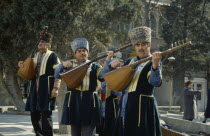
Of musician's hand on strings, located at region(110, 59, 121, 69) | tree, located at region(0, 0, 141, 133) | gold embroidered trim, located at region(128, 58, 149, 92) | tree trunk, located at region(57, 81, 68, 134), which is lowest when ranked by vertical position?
tree trunk, located at region(57, 81, 68, 134)

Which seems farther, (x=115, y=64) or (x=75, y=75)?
(x=75, y=75)

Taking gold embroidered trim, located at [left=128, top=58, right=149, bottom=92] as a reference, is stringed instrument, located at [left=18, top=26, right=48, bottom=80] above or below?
above

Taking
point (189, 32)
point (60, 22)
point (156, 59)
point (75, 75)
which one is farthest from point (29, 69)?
point (189, 32)

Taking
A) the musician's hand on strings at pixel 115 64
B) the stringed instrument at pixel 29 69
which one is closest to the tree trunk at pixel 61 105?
the stringed instrument at pixel 29 69

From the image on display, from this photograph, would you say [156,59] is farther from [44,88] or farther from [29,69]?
[29,69]

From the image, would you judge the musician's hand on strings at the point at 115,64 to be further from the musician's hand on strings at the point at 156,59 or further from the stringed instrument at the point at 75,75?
the musician's hand on strings at the point at 156,59

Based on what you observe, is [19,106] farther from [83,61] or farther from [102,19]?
[83,61]

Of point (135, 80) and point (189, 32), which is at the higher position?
point (189, 32)

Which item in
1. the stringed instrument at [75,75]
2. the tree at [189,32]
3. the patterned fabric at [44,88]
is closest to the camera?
the stringed instrument at [75,75]

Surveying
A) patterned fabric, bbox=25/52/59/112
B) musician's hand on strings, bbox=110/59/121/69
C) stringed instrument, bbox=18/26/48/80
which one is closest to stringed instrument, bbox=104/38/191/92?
musician's hand on strings, bbox=110/59/121/69

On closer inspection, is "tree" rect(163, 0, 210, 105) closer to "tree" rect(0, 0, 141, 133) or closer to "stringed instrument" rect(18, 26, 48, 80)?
"tree" rect(0, 0, 141, 133)

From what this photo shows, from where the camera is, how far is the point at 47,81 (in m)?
6.40

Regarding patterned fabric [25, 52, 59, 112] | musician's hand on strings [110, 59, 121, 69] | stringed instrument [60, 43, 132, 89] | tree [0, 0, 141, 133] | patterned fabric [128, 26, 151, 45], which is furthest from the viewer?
tree [0, 0, 141, 133]

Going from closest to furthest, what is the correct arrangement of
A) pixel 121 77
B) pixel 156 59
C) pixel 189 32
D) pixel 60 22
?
pixel 156 59, pixel 121 77, pixel 60 22, pixel 189 32
